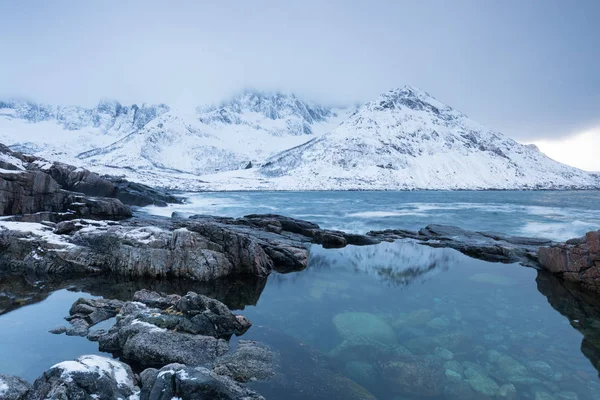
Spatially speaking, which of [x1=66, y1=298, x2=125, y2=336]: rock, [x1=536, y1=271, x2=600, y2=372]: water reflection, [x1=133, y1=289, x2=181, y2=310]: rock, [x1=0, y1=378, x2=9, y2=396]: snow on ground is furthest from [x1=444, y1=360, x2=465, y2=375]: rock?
[x1=66, y1=298, x2=125, y2=336]: rock

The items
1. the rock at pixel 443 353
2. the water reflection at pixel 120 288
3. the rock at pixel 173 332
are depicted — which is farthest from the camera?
the water reflection at pixel 120 288

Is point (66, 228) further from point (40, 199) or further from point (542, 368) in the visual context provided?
point (542, 368)

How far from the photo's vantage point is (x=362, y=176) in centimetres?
19075

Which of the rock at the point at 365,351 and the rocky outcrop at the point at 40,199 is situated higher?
the rocky outcrop at the point at 40,199

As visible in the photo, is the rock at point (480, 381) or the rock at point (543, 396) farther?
the rock at point (480, 381)

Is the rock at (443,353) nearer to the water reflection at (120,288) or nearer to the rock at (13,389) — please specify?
the water reflection at (120,288)

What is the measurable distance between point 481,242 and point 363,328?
63.1ft

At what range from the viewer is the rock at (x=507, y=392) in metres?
8.53

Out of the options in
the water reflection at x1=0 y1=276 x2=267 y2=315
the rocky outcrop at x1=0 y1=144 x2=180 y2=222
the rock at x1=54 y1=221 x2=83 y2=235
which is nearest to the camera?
the water reflection at x1=0 y1=276 x2=267 y2=315

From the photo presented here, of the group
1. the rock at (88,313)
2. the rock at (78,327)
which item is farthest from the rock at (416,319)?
the rock at (78,327)

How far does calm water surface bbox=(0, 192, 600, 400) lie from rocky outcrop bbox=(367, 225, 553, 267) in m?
2.97

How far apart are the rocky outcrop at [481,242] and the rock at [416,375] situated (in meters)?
15.6

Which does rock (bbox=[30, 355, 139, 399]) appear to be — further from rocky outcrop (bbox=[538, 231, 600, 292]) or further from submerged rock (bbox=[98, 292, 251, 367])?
rocky outcrop (bbox=[538, 231, 600, 292])

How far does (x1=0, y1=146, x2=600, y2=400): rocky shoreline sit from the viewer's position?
677 centimetres
